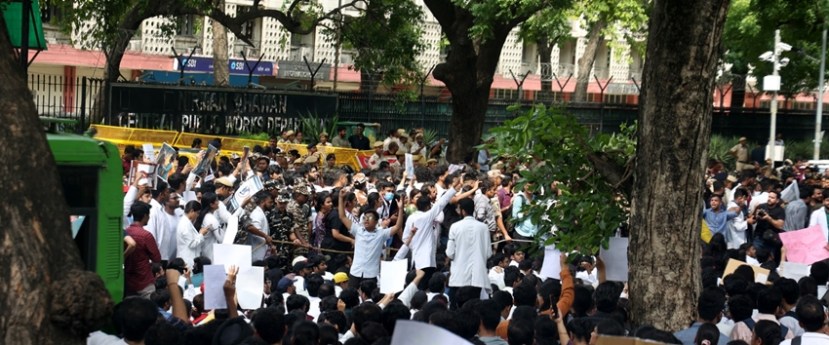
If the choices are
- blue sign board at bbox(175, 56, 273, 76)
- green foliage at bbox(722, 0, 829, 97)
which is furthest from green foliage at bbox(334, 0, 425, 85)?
blue sign board at bbox(175, 56, 273, 76)

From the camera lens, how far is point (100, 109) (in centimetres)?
2523

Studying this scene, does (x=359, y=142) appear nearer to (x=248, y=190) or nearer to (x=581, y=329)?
(x=248, y=190)

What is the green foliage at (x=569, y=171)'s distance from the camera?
1034 centimetres

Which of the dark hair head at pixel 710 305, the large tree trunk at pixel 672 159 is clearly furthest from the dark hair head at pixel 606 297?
the dark hair head at pixel 710 305

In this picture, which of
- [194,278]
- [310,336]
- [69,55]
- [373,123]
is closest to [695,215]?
[310,336]

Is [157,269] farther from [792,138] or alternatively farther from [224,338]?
[792,138]

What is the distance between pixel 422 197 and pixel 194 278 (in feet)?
10.1

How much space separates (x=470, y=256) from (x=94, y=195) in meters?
4.82

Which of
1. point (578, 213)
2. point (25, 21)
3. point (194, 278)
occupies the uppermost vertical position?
point (25, 21)

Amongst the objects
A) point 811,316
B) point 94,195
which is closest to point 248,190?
point 94,195

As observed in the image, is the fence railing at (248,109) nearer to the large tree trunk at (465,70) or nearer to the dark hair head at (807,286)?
the large tree trunk at (465,70)

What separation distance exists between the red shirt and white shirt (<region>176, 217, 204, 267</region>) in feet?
5.16

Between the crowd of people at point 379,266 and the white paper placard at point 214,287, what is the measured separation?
0.05 m

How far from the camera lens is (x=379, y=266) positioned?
536 inches
